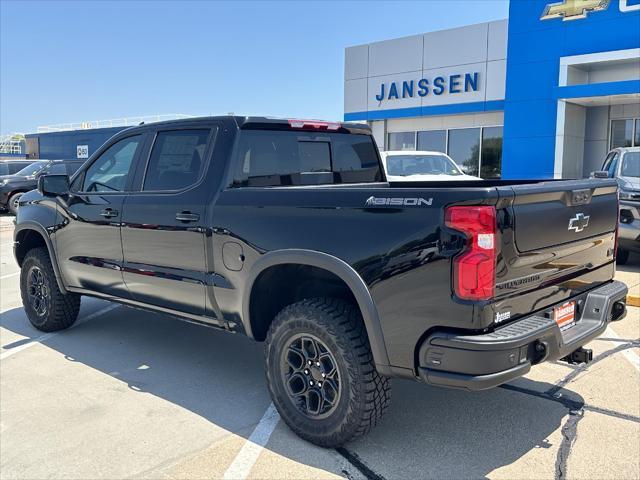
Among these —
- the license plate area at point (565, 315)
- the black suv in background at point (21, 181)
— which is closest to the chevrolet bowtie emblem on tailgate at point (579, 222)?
the license plate area at point (565, 315)

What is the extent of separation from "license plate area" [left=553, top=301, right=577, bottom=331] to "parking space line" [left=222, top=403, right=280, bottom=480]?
183cm

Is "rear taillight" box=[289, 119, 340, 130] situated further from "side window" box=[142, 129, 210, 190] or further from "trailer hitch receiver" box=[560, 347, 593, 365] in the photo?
"trailer hitch receiver" box=[560, 347, 593, 365]

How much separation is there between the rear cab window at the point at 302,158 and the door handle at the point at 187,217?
0.35 m

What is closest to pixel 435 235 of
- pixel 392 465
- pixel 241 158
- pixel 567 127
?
pixel 392 465

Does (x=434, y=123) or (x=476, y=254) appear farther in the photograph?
(x=434, y=123)

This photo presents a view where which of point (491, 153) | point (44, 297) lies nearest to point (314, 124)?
point (44, 297)

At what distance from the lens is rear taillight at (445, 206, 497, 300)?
8.92 feet

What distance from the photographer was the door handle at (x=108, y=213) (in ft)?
15.5

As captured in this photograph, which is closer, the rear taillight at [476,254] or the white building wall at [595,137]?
the rear taillight at [476,254]

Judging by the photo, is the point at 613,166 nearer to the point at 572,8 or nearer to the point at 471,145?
the point at 572,8

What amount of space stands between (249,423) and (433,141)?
1944cm

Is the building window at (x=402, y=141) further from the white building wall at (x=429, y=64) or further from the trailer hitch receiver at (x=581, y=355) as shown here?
the trailer hitch receiver at (x=581, y=355)

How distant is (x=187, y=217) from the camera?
409 centimetres

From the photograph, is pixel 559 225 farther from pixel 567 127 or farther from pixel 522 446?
pixel 567 127
